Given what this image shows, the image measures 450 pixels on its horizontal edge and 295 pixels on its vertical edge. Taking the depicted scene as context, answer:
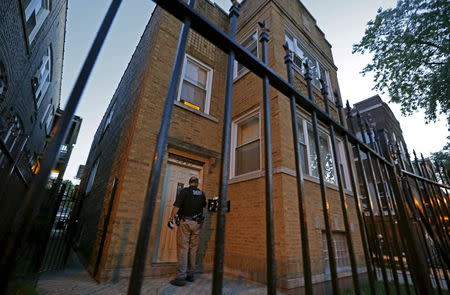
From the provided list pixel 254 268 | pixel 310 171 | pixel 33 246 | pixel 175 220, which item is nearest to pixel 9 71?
pixel 33 246

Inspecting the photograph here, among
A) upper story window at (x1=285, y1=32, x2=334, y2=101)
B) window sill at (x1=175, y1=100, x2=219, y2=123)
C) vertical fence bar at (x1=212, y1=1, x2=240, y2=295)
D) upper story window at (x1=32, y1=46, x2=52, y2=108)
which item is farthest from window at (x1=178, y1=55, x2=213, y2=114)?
upper story window at (x1=32, y1=46, x2=52, y2=108)

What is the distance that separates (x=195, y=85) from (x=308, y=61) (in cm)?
533

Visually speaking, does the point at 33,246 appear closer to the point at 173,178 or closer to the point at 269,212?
the point at 173,178

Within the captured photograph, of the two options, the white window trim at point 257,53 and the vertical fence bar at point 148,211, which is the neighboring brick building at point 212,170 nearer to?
the white window trim at point 257,53

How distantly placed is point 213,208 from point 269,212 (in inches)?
177

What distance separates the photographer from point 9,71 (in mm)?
6520

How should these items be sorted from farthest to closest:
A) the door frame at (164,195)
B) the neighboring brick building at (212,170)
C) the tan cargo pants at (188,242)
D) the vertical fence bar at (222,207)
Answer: the door frame at (164,195), the neighboring brick building at (212,170), the tan cargo pants at (188,242), the vertical fence bar at (222,207)

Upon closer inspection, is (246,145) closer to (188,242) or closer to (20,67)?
(188,242)

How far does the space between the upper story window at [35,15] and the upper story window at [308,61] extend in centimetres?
943

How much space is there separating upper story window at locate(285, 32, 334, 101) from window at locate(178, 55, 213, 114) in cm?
341

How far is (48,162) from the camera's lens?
634 millimetres

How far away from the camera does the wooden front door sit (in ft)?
16.2

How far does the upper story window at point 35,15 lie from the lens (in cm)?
747

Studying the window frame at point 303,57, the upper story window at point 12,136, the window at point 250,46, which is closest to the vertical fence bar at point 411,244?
the upper story window at point 12,136
